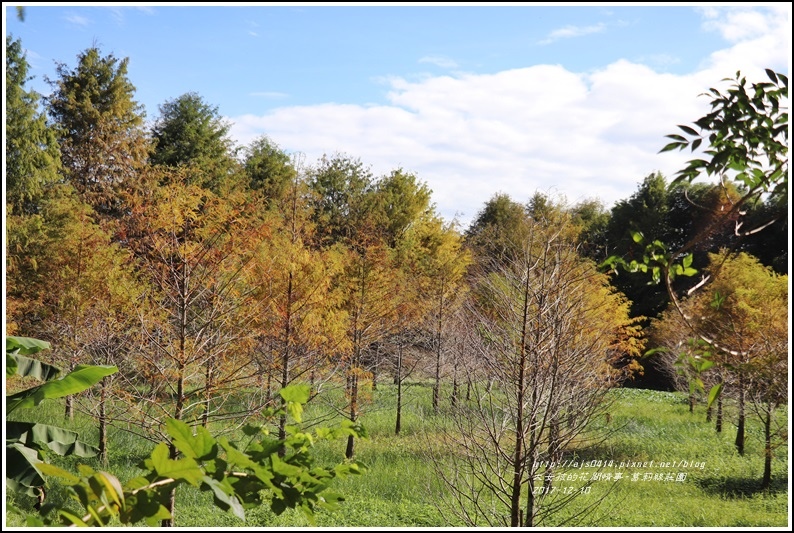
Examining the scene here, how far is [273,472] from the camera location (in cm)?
163

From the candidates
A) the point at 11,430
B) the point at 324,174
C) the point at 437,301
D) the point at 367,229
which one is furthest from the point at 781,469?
the point at 324,174

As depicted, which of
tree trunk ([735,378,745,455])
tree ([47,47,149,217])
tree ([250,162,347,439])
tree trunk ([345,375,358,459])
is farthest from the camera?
tree ([47,47,149,217])

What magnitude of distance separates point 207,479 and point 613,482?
421 inches

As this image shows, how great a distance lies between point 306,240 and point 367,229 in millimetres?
3462

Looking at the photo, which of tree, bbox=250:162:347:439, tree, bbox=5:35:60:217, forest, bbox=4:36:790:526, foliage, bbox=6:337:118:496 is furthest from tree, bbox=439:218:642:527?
tree, bbox=5:35:60:217

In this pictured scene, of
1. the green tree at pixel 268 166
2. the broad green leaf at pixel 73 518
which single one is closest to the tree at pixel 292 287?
the broad green leaf at pixel 73 518

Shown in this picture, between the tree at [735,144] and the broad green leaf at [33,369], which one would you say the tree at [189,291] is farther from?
the tree at [735,144]

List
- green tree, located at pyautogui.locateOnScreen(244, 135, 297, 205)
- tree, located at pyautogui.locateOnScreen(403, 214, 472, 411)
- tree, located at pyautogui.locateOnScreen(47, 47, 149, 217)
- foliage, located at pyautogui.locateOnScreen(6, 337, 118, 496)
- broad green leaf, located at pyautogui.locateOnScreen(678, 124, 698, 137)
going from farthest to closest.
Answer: green tree, located at pyautogui.locateOnScreen(244, 135, 297, 205), tree, located at pyautogui.locateOnScreen(47, 47, 149, 217), tree, located at pyautogui.locateOnScreen(403, 214, 472, 411), foliage, located at pyautogui.locateOnScreen(6, 337, 118, 496), broad green leaf, located at pyautogui.locateOnScreen(678, 124, 698, 137)

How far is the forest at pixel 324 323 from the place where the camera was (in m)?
2.03

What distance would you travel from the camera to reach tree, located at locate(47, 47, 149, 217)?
61.9ft

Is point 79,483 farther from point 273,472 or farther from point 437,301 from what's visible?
point 437,301

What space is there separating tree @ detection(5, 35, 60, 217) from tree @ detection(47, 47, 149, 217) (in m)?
3.75

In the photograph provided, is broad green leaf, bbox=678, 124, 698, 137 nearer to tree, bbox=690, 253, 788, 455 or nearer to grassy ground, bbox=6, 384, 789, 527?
grassy ground, bbox=6, 384, 789, 527

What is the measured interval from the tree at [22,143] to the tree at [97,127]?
3753 mm
